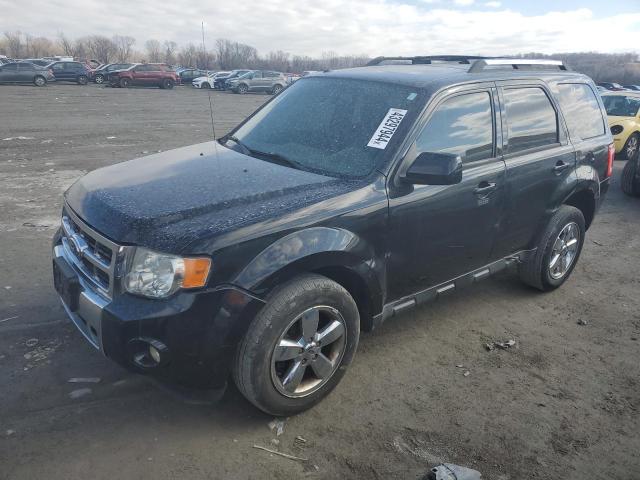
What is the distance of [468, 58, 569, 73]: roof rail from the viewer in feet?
13.1

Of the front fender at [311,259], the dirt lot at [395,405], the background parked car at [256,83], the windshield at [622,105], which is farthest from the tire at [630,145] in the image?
the background parked car at [256,83]

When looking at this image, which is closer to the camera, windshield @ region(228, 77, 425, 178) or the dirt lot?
the dirt lot

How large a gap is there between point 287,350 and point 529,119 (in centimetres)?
275

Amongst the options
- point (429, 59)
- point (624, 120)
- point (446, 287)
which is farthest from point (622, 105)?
point (446, 287)

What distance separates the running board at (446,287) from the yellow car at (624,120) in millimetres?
9575

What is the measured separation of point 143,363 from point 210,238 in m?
0.73

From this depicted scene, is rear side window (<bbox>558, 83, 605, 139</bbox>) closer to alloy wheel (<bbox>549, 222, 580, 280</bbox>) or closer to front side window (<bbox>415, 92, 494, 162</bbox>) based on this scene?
alloy wheel (<bbox>549, 222, 580, 280</bbox>)

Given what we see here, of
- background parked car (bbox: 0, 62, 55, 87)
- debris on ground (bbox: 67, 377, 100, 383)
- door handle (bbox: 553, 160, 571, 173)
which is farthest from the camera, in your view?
background parked car (bbox: 0, 62, 55, 87)

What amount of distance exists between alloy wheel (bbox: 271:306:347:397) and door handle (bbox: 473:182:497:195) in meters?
1.38

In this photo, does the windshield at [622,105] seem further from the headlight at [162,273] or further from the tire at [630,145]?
the headlight at [162,273]

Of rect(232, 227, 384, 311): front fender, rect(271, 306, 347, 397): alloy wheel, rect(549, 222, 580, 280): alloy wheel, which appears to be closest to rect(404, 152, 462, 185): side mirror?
rect(232, 227, 384, 311): front fender

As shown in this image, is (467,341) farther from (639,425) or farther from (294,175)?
(294,175)

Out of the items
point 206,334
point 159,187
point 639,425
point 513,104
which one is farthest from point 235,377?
point 513,104

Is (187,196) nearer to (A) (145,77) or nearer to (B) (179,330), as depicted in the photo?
(B) (179,330)
